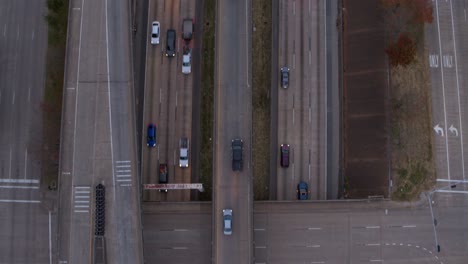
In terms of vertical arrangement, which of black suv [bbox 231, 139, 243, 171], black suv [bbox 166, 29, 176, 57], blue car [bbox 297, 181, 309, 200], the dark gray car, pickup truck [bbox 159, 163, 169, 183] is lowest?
blue car [bbox 297, 181, 309, 200]

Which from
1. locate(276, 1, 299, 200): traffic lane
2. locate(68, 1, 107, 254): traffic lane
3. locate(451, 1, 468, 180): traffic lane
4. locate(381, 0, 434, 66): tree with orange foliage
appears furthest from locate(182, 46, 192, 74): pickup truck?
locate(451, 1, 468, 180): traffic lane

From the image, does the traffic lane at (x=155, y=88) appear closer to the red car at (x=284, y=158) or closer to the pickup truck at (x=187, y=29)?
the pickup truck at (x=187, y=29)

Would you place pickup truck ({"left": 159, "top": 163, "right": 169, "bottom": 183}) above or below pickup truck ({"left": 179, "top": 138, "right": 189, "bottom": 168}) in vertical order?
below

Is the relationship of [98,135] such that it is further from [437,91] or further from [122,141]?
[437,91]

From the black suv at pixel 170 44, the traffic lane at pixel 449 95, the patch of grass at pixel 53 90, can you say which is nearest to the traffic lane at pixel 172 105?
the black suv at pixel 170 44

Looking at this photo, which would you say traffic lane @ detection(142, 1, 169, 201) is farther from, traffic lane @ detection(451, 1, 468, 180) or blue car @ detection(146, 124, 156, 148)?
traffic lane @ detection(451, 1, 468, 180)

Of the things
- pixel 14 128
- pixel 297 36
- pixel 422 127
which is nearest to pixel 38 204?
pixel 14 128
